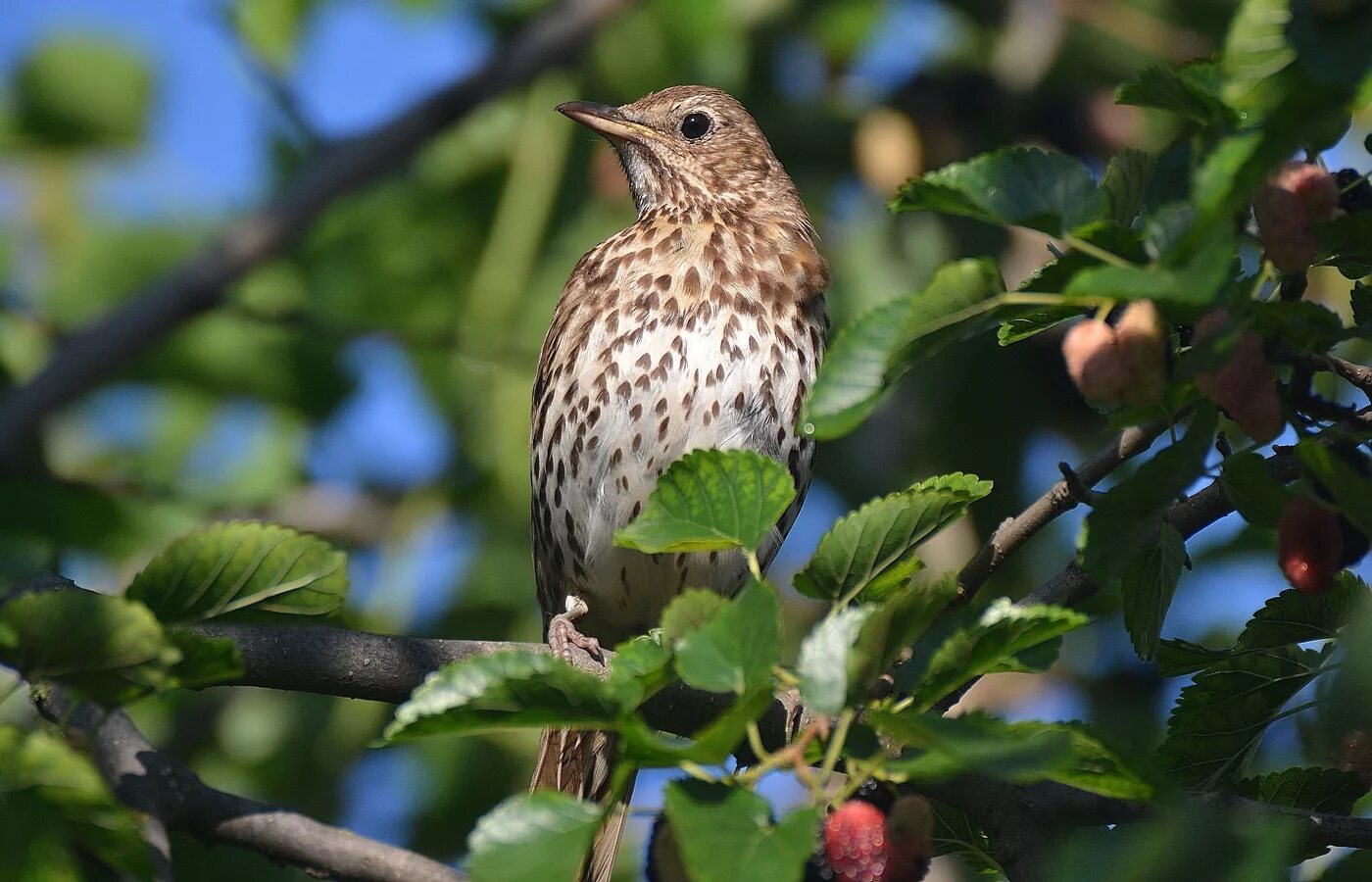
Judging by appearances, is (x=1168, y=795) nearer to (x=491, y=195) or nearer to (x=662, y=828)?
(x=662, y=828)

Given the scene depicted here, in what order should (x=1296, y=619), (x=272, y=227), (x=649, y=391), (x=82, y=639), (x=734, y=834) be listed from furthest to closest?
(x=649, y=391) → (x=272, y=227) → (x=1296, y=619) → (x=82, y=639) → (x=734, y=834)

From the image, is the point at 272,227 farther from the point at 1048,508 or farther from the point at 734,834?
the point at 734,834

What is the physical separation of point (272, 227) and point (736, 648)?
8.99 ft

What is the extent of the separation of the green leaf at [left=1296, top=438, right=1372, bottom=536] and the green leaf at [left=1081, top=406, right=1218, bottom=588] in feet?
0.42

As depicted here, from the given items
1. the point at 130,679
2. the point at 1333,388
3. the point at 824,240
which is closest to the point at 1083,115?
the point at 824,240

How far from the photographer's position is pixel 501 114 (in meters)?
5.89

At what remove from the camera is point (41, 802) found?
6.46ft

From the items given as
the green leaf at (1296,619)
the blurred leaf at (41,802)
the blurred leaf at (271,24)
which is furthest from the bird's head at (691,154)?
the blurred leaf at (41,802)

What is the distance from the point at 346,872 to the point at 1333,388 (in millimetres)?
1784

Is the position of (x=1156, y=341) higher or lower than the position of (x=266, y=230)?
lower

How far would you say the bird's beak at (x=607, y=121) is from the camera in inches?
211

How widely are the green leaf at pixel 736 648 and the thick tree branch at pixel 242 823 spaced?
2.29 ft

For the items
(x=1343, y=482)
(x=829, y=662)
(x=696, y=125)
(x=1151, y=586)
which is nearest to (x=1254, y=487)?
(x=1343, y=482)

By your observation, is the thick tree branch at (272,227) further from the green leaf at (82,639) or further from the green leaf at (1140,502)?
the green leaf at (1140,502)
